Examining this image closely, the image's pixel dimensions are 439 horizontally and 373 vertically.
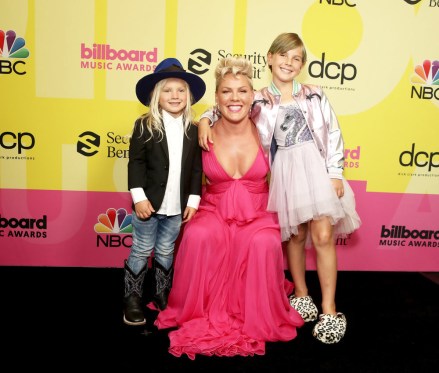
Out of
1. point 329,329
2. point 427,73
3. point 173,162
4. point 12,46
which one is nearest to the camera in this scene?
point 329,329

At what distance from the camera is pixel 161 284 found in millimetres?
2838

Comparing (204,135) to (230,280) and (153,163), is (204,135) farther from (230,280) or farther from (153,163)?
(230,280)

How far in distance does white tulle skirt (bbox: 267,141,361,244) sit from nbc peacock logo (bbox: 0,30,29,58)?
203 centimetres

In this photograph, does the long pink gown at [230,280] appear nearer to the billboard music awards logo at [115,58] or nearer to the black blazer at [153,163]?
the black blazer at [153,163]

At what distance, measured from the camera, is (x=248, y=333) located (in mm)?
2434

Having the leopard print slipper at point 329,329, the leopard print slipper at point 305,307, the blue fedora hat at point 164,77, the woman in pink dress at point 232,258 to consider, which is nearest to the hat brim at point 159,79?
the blue fedora hat at point 164,77

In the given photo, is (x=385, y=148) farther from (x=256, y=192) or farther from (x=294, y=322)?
(x=294, y=322)

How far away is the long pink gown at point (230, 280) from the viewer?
2.42m

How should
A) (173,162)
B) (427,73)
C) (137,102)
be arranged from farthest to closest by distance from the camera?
(427,73) → (137,102) → (173,162)

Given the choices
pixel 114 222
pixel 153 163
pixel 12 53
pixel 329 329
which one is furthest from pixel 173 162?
pixel 12 53

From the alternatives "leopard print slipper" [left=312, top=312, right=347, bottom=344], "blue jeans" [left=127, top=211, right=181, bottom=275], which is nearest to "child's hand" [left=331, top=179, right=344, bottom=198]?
"leopard print slipper" [left=312, top=312, right=347, bottom=344]

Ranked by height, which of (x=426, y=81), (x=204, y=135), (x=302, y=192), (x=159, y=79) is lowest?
(x=302, y=192)

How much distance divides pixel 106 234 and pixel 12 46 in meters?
1.56

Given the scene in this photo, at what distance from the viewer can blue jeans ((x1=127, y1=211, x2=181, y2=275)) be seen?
8.81ft
